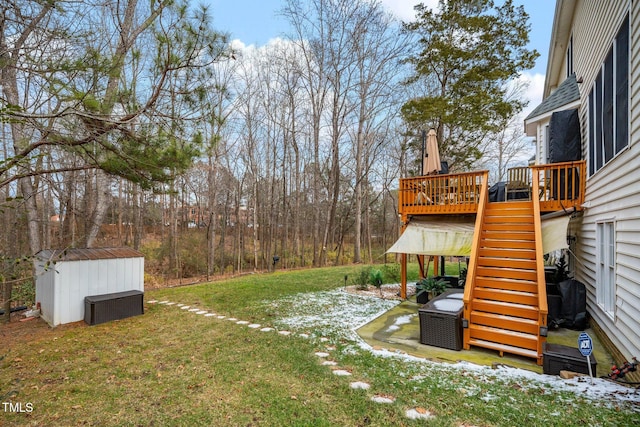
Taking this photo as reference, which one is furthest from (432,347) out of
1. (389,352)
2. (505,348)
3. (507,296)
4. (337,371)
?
(337,371)

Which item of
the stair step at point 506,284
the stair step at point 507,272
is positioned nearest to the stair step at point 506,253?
the stair step at point 507,272

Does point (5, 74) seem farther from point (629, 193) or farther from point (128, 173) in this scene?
point (629, 193)

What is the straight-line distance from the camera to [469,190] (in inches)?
276

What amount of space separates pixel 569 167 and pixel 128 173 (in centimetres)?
787

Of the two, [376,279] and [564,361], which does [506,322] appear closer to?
[564,361]

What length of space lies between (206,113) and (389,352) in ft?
13.7

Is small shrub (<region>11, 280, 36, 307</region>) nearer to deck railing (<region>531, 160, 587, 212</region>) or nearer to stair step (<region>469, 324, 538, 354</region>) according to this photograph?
stair step (<region>469, 324, 538, 354</region>)

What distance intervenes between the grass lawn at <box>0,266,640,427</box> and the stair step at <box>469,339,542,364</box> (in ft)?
2.39

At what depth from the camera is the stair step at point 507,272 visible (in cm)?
508

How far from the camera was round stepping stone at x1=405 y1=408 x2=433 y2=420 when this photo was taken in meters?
2.79

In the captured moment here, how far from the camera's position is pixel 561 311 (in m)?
5.59

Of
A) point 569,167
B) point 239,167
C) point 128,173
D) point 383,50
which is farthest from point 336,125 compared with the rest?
point 128,173

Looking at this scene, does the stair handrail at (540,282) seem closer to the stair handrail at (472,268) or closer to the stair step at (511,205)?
the stair step at (511,205)

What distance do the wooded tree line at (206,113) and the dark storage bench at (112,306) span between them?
64.8 inches
